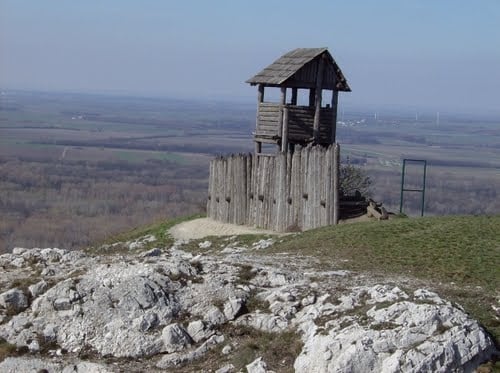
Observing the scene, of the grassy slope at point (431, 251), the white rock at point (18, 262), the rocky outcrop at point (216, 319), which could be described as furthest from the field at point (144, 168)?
the rocky outcrop at point (216, 319)

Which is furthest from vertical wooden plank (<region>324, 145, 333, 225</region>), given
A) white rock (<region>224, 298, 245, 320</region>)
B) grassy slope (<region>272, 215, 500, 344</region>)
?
white rock (<region>224, 298, 245, 320</region>)

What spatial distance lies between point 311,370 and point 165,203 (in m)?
58.3

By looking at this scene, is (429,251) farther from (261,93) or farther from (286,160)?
(261,93)

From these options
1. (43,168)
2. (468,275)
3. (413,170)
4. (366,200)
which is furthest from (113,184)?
(468,275)

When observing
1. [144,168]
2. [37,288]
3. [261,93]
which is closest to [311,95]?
[261,93]

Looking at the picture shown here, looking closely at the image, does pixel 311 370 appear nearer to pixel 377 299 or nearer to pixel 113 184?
pixel 377 299

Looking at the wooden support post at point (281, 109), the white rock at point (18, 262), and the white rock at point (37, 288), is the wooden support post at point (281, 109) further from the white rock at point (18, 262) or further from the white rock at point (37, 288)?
the white rock at point (37, 288)

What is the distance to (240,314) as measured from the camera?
13539mm

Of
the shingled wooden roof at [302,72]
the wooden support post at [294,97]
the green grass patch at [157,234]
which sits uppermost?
the shingled wooden roof at [302,72]

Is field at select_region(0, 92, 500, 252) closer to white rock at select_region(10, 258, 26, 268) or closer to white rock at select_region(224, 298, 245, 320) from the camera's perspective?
white rock at select_region(10, 258, 26, 268)

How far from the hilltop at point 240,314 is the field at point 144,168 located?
16.4 meters

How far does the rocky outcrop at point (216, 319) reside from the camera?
11789mm

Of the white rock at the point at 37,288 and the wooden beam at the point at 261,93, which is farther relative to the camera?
the wooden beam at the point at 261,93

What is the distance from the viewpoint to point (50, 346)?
13.2 meters
